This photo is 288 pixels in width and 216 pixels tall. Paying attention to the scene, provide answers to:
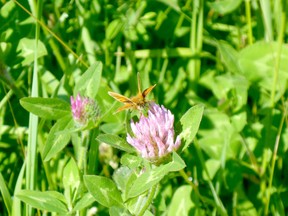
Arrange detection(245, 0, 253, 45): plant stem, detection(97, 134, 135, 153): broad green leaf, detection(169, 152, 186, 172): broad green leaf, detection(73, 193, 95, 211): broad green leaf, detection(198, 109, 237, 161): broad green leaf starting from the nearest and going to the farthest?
detection(169, 152, 186, 172): broad green leaf → detection(97, 134, 135, 153): broad green leaf → detection(73, 193, 95, 211): broad green leaf → detection(198, 109, 237, 161): broad green leaf → detection(245, 0, 253, 45): plant stem

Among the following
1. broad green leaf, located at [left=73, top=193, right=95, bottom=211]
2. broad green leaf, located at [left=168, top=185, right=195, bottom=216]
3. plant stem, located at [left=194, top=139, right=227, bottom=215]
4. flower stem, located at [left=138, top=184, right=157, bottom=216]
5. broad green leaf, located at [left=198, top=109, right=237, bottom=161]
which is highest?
flower stem, located at [left=138, top=184, right=157, bottom=216]

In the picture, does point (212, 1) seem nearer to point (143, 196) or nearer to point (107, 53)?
point (107, 53)

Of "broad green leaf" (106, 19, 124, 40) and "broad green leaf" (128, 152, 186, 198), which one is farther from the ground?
"broad green leaf" (106, 19, 124, 40)

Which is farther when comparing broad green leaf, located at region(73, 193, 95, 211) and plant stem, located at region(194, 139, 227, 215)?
plant stem, located at region(194, 139, 227, 215)

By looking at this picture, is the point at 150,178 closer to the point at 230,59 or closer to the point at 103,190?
the point at 103,190

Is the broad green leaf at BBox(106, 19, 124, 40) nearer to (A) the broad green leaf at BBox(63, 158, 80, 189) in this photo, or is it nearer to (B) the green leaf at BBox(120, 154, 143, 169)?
(A) the broad green leaf at BBox(63, 158, 80, 189)

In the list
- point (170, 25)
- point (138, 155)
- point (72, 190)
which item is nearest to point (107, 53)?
point (170, 25)

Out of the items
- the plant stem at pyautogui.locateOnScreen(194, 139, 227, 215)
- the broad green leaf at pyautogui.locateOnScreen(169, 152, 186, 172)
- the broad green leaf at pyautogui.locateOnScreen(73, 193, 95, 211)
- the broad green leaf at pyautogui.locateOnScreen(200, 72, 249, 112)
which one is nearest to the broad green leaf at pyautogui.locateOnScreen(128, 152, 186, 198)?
the broad green leaf at pyautogui.locateOnScreen(169, 152, 186, 172)

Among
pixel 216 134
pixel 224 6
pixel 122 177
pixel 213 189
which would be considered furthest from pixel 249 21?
pixel 122 177
